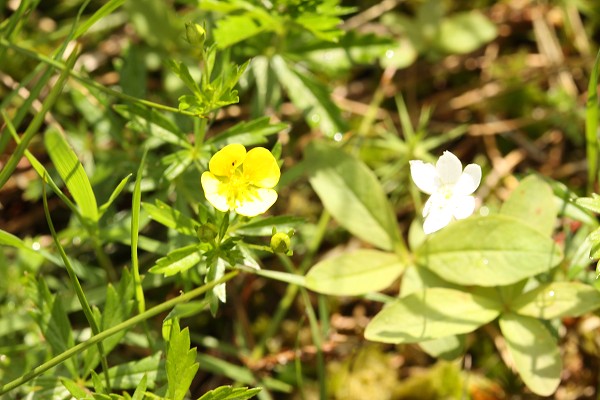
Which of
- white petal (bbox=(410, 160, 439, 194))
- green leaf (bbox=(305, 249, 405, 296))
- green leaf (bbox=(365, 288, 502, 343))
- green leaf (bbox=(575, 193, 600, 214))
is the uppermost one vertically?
white petal (bbox=(410, 160, 439, 194))

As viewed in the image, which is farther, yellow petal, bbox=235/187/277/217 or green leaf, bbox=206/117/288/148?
green leaf, bbox=206/117/288/148

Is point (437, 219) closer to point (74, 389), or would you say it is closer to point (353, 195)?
point (353, 195)

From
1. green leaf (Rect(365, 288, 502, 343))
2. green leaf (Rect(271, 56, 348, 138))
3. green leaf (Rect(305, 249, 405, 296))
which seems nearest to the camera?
green leaf (Rect(365, 288, 502, 343))

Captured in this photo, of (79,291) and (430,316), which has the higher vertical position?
(79,291)

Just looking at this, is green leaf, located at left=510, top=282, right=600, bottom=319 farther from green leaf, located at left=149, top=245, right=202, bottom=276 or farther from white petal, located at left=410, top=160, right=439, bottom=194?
green leaf, located at left=149, top=245, right=202, bottom=276

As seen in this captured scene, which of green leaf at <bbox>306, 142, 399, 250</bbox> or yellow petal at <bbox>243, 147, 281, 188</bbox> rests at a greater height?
yellow petal at <bbox>243, 147, 281, 188</bbox>

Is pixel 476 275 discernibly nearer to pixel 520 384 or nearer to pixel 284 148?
pixel 520 384

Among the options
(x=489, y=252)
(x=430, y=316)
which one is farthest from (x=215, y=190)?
(x=489, y=252)

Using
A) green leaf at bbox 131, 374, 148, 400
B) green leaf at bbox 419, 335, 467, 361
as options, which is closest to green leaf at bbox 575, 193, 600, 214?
green leaf at bbox 419, 335, 467, 361
